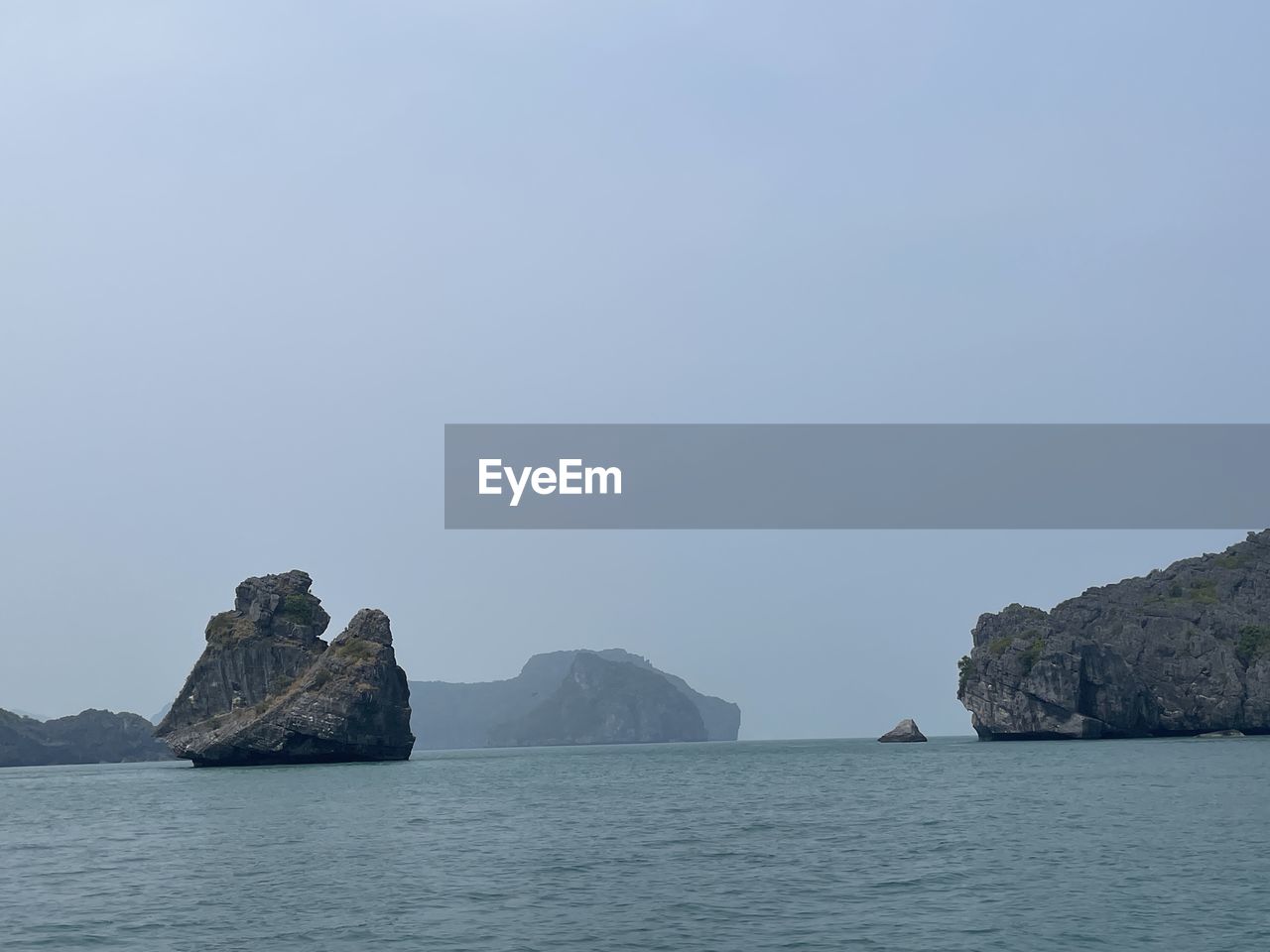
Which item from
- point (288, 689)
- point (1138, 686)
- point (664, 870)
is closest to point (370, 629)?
point (288, 689)

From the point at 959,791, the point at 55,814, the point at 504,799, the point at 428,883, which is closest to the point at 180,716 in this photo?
the point at 55,814

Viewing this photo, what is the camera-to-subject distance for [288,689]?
149 meters

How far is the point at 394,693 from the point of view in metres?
150

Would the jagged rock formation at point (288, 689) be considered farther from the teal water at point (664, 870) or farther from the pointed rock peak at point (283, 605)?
the teal water at point (664, 870)

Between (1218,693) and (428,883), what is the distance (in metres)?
181

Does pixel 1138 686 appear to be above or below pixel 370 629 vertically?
below

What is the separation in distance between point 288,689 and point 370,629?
42.2 ft

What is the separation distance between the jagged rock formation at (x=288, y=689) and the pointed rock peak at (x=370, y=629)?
13 cm

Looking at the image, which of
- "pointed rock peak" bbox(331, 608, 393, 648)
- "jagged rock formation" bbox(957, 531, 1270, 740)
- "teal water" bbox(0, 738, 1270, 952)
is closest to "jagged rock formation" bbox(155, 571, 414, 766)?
"pointed rock peak" bbox(331, 608, 393, 648)

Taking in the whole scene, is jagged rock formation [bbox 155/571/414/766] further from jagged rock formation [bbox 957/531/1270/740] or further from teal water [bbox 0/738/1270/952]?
jagged rock formation [bbox 957/531/1270/740]

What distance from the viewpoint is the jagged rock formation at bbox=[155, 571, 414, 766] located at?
13950cm

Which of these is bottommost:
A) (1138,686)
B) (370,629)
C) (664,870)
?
(664,870)

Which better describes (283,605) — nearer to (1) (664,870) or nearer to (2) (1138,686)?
(1) (664,870)

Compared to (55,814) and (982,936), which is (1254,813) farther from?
(55,814)
